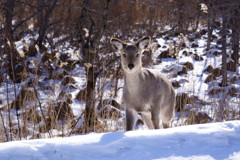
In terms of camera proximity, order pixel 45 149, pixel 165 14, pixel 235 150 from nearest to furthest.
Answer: pixel 45 149 < pixel 235 150 < pixel 165 14

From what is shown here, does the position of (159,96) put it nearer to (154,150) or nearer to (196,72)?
(154,150)

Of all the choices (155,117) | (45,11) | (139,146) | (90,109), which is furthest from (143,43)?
(45,11)

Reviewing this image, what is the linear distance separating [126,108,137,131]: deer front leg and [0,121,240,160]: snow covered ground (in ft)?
5.02

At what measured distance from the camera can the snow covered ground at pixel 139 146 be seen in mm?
2188

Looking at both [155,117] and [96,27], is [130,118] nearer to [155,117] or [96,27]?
[155,117]

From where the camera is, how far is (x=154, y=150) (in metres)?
2.32

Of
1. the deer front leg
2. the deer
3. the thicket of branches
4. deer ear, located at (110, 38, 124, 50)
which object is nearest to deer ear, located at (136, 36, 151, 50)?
the deer

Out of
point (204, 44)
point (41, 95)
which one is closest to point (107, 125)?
point (41, 95)

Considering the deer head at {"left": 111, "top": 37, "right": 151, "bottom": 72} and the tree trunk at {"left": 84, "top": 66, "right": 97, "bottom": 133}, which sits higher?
the deer head at {"left": 111, "top": 37, "right": 151, "bottom": 72}

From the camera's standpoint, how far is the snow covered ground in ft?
7.18

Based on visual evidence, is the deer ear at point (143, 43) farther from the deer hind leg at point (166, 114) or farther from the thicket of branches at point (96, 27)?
the deer hind leg at point (166, 114)

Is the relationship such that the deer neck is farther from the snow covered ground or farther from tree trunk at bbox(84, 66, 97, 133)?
the snow covered ground

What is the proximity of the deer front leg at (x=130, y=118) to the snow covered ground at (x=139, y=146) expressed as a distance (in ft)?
5.02

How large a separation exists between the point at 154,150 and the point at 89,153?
41 centimetres
